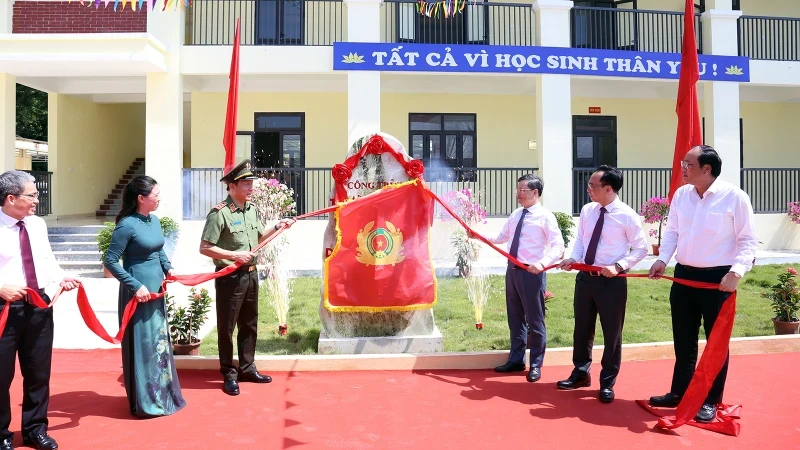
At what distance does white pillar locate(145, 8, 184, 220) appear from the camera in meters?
12.6

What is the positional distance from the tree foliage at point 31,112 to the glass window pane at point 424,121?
17.9m

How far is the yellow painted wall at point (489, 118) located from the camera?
1519cm

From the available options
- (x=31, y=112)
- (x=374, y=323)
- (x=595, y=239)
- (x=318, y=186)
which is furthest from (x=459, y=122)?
(x=31, y=112)

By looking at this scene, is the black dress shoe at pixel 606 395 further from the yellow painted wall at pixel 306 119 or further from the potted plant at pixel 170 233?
the yellow painted wall at pixel 306 119

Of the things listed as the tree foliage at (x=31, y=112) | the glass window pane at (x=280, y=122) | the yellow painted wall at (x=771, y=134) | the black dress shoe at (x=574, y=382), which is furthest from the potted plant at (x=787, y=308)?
the tree foliage at (x=31, y=112)

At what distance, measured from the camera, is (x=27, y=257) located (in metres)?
3.76

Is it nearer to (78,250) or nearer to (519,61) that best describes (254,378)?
(78,250)

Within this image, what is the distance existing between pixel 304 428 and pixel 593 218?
8.83 ft

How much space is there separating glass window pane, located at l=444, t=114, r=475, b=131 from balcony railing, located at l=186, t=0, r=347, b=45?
3231 millimetres

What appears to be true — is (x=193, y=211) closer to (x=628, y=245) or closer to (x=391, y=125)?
(x=391, y=125)

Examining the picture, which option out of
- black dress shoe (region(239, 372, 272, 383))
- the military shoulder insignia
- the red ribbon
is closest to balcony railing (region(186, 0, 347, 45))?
the red ribbon

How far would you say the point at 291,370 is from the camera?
18.1 ft

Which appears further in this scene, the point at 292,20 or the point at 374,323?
the point at 292,20

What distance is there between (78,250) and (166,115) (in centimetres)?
331
